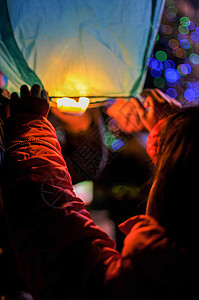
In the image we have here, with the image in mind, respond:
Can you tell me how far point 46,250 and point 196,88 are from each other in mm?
2196

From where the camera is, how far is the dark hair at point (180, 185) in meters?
0.51

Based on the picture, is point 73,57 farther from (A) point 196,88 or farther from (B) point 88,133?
(A) point 196,88

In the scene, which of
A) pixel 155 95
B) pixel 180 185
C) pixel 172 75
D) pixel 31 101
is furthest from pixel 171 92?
pixel 180 185

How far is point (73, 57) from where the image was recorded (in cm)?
71

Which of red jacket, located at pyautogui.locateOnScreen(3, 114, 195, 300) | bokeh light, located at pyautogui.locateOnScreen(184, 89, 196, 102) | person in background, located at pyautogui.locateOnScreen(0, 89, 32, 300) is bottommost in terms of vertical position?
person in background, located at pyautogui.locateOnScreen(0, 89, 32, 300)

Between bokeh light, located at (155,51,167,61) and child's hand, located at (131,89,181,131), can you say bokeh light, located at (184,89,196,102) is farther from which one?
child's hand, located at (131,89,181,131)

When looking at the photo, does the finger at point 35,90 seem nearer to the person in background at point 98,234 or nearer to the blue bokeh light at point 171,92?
the person in background at point 98,234

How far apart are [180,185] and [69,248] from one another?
366mm

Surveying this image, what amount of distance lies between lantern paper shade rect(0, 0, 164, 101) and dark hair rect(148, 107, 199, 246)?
1.06 ft

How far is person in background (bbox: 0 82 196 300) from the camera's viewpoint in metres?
0.51

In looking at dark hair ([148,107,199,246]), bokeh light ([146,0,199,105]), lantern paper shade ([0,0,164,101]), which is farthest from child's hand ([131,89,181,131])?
bokeh light ([146,0,199,105])

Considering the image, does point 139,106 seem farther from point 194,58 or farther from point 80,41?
point 194,58

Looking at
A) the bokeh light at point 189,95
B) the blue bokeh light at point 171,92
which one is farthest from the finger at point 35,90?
the bokeh light at point 189,95

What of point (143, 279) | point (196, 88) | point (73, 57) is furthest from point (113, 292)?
point (196, 88)
